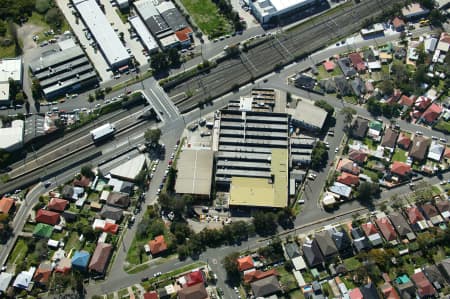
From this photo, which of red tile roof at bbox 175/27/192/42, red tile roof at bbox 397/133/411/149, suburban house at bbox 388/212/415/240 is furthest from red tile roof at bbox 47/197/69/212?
red tile roof at bbox 397/133/411/149

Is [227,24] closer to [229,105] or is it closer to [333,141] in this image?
[229,105]

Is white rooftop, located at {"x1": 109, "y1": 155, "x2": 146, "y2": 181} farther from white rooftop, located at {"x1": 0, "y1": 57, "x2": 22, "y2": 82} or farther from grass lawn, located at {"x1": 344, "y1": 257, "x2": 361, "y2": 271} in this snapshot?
grass lawn, located at {"x1": 344, "y1": 257, "x2": 361, "y2": 271}

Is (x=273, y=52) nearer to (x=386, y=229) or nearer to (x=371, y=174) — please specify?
(x=371, y=174)

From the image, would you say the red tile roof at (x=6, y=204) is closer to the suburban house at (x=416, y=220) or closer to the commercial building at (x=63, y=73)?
the commercial building at (x=63, y=73)

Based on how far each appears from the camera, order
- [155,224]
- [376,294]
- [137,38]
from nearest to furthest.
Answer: [376,294] < [155,224] < [137,38]

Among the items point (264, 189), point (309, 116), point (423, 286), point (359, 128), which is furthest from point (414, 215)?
point (264, 189)

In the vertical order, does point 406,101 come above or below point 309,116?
below

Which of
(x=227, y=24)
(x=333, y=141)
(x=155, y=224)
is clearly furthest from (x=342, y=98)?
(x=155, y=224)
